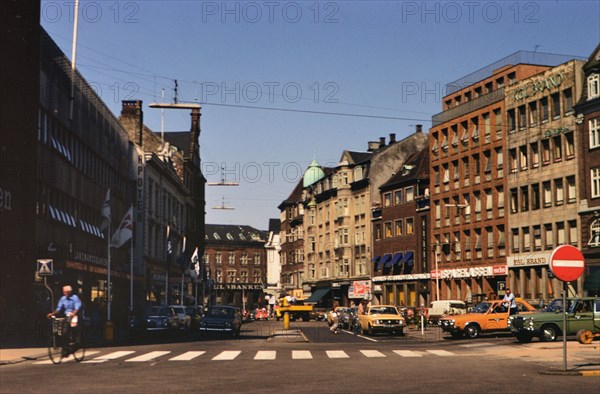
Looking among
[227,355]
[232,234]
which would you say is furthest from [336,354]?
[232,234]

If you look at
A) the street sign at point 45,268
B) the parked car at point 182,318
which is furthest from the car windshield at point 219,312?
the street sign at point 45,268

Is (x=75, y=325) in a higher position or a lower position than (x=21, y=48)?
lower

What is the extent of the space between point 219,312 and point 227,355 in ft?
56.0

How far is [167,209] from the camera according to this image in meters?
89.9

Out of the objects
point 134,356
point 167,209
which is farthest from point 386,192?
point 134,356

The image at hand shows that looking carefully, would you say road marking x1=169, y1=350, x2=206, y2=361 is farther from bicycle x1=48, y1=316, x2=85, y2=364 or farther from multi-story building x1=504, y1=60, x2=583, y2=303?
multi-story building x1=504, y1=60, x2=583, y2=303

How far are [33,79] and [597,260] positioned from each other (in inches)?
1357

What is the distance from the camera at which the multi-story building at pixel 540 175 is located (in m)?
60.2

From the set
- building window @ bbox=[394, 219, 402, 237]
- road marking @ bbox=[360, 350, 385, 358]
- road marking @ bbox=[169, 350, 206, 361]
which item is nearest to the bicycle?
road marking @ bbox=[169, 350, 206, 361]

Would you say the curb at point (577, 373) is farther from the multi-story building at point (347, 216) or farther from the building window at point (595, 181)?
the multi-story building at point (347, 216)

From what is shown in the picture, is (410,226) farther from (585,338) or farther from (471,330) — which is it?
(585,338)

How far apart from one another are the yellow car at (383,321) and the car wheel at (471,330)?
6.81 m

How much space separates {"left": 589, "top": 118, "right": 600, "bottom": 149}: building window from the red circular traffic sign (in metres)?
40.1

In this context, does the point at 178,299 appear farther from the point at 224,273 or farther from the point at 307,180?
the point at 224,273
